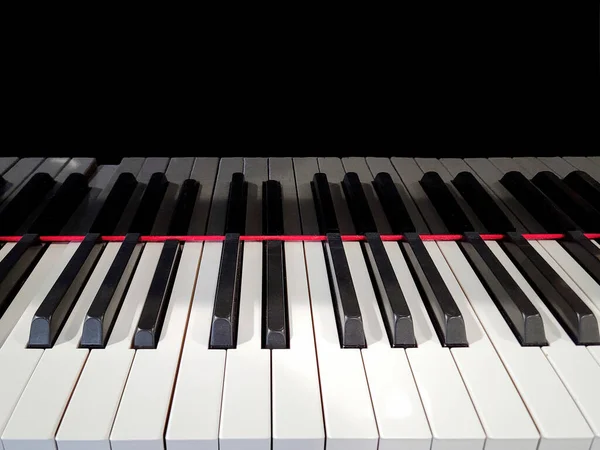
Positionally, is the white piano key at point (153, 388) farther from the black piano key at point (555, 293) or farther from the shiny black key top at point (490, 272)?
the black piano key at point (555, 293)

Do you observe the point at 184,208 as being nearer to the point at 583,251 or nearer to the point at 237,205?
the point at 237,205

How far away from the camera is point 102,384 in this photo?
3.14 feet

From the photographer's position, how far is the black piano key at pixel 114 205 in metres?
1.34

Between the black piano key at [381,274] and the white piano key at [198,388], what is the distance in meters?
0.33

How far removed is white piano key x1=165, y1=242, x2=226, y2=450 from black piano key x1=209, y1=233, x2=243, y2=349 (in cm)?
3

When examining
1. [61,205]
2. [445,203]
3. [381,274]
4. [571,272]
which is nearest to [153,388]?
[381,274]

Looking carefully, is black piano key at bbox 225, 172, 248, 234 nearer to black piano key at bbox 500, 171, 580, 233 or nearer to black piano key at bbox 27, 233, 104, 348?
black piano key at bbox 27, 233, 104, 348

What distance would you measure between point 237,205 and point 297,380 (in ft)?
1.75

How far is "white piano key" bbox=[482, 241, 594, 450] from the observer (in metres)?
0.91

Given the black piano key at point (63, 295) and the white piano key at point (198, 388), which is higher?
the black piano key at point (63, 295)
